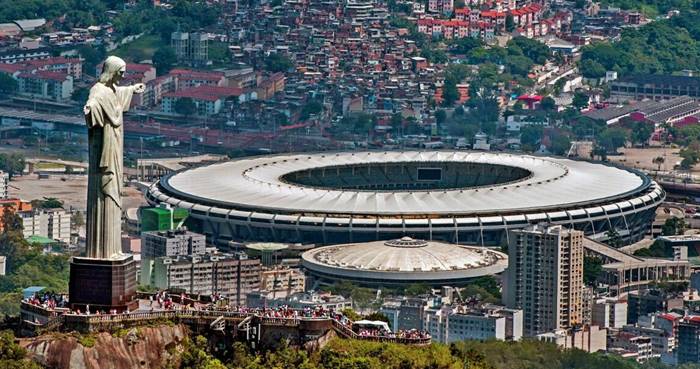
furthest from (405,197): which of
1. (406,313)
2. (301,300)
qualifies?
(301,300)

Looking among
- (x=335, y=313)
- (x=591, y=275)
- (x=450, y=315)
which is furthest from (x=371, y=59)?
(x=335, y=313)

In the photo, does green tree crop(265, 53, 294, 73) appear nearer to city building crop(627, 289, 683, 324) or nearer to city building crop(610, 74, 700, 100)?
city building crop(610, 74, 700, 100)

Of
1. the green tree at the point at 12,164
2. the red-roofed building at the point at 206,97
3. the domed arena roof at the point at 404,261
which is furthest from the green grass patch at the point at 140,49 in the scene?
the domed arena roof at the point at 404,261

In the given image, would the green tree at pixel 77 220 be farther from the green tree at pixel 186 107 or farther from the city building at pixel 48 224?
the green tree at pixel 186 107

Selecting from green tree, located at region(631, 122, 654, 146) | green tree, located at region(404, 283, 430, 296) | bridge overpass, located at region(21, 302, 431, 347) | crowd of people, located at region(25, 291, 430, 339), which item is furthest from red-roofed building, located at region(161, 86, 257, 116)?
bridge overpass, located at region(21, 302, 431, 347)

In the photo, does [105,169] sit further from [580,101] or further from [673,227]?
[580,101]
